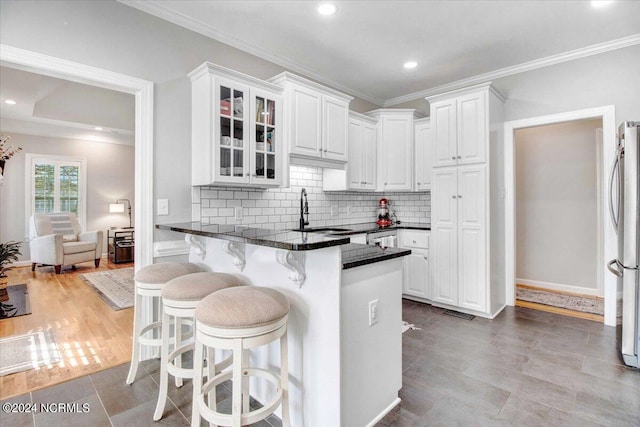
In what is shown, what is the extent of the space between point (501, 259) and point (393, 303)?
248 cm

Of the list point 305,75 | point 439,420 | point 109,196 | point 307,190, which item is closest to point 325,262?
point 439,420

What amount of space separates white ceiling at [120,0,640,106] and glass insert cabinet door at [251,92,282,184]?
0.66 meters

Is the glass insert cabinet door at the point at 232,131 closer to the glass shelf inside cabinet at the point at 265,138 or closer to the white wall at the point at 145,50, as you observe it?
the glass shelf inside cabinet at the point at 265,138

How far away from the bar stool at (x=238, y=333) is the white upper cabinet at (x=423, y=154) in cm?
318

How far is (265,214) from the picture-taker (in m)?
3.40

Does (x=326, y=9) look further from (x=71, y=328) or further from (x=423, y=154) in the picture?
(x=71, y=328)

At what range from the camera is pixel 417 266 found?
4039 millimetres

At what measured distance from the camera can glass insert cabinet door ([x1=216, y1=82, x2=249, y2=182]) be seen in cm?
266

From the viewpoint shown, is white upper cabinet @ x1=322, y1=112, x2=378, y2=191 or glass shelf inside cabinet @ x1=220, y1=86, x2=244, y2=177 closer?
glass shelf inside cabinet @ x1=220, y1=86, x2=244, y2=177

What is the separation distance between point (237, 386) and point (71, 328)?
2826 millimetres

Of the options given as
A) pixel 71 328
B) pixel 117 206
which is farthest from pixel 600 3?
pixel 117 206

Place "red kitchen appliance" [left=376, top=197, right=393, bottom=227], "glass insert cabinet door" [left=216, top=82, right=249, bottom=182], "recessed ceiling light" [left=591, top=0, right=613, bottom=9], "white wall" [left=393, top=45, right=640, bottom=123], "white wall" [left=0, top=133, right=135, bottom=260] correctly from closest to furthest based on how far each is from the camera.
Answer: "recessed ceiling light" [left=591, top=0, right=613, bottom=9]
"glass insert cabinet door" [left=216, top=82, right=249, bottom=182]
"white wall" [left=393, top=45, right=640, bottom=123]
"red kitchen appliance" [left=376, top=197, right=393, bottom=227]
"white wall" [left=0, top=133, right=135, bottom=260]

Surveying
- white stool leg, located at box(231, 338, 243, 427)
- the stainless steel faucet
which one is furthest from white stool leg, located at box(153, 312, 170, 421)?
the stainless steel faucet

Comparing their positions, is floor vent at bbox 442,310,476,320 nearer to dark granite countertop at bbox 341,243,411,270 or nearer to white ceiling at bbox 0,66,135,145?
dark granite countertop at bbox 341,243,411,270
